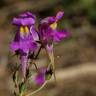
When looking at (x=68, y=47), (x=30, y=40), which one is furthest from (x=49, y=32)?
(x=68, y=47)

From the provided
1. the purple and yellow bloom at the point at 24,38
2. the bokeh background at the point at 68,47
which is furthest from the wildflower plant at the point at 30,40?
the bokeh background at the point at 68,47

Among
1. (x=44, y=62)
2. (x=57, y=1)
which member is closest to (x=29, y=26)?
(x=44, y=62)

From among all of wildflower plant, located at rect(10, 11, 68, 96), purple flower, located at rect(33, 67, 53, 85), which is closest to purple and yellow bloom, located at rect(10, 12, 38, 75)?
wildflower plant, located at rect(10, 11, 68, 96)

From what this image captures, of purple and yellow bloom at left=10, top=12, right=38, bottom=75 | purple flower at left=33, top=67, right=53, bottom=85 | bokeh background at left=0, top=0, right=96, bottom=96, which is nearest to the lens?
purple and yellow bloom at left=10, top=12, right=38, bottom=75

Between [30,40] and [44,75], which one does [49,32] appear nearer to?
[30,40]

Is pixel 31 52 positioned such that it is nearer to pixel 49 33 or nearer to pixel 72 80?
pixel 49 33

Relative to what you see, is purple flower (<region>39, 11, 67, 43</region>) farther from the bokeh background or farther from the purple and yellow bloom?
the bokeh background
